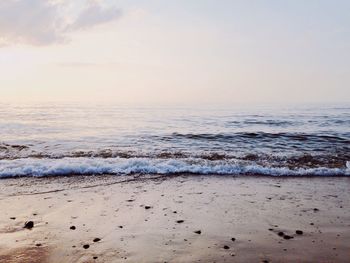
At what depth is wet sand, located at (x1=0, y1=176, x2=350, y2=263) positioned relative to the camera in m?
5.00

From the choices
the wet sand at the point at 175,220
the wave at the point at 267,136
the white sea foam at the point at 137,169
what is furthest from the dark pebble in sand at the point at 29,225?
the wave at the point at 267,136

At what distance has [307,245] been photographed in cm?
528

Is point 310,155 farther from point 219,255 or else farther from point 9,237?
point 9,237

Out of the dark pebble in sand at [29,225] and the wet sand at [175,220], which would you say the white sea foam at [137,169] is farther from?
the dark pebble in sand at [29,225]

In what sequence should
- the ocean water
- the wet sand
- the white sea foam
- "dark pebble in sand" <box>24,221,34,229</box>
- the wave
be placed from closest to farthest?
the wet sand
"dark pebble in sand" <box>24,221,34,229</box>
the white sea foam
the ocean water
the wave

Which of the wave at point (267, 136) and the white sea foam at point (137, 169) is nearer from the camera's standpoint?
the white sea foam at point (137, 169)

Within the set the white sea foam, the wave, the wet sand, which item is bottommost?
the wave

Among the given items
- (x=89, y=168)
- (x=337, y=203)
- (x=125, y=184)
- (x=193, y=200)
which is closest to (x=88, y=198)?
(x=125, y=184)

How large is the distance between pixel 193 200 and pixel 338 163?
291 inches

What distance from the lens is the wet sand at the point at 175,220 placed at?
500cm

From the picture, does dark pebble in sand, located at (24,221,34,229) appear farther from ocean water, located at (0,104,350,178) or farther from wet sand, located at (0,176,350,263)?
ocean water, located at (0,104,350,178)

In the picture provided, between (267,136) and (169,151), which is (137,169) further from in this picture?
(267,136)

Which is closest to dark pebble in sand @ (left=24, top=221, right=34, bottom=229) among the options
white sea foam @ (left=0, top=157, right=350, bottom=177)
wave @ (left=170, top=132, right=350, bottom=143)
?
white sea foam @ (left=0, top=157, right=350, bottom=177)

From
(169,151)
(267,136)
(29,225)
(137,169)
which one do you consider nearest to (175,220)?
(29,225)
